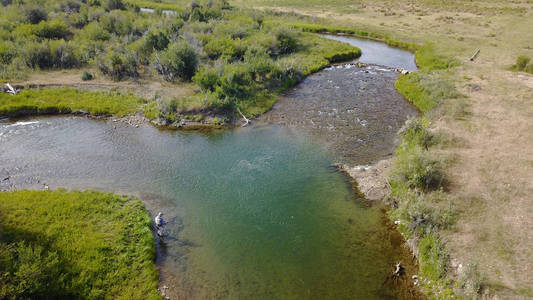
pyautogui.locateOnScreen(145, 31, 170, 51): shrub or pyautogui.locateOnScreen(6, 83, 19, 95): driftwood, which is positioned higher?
pyautogui.locateOnScreen(145, 31, 170, 51): shrub

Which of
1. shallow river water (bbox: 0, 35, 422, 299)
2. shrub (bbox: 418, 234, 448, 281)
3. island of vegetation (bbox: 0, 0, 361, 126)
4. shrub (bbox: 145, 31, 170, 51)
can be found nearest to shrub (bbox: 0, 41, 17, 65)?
island of vegetation (bbox: 0, 0, 361, 126)

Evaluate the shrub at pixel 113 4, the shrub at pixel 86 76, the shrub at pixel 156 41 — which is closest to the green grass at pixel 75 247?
the shrub at pixel 86 76

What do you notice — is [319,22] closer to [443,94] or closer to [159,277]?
[443,94]

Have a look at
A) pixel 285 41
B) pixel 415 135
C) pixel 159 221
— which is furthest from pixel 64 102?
pixel 415 135

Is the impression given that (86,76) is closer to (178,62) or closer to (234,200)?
(178,62)

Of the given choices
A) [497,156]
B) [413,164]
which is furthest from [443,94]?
[413,164]

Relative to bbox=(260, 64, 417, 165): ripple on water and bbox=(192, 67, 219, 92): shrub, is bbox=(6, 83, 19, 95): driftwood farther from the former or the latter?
bbox=(260, 64, 417, 165): ripple on water
